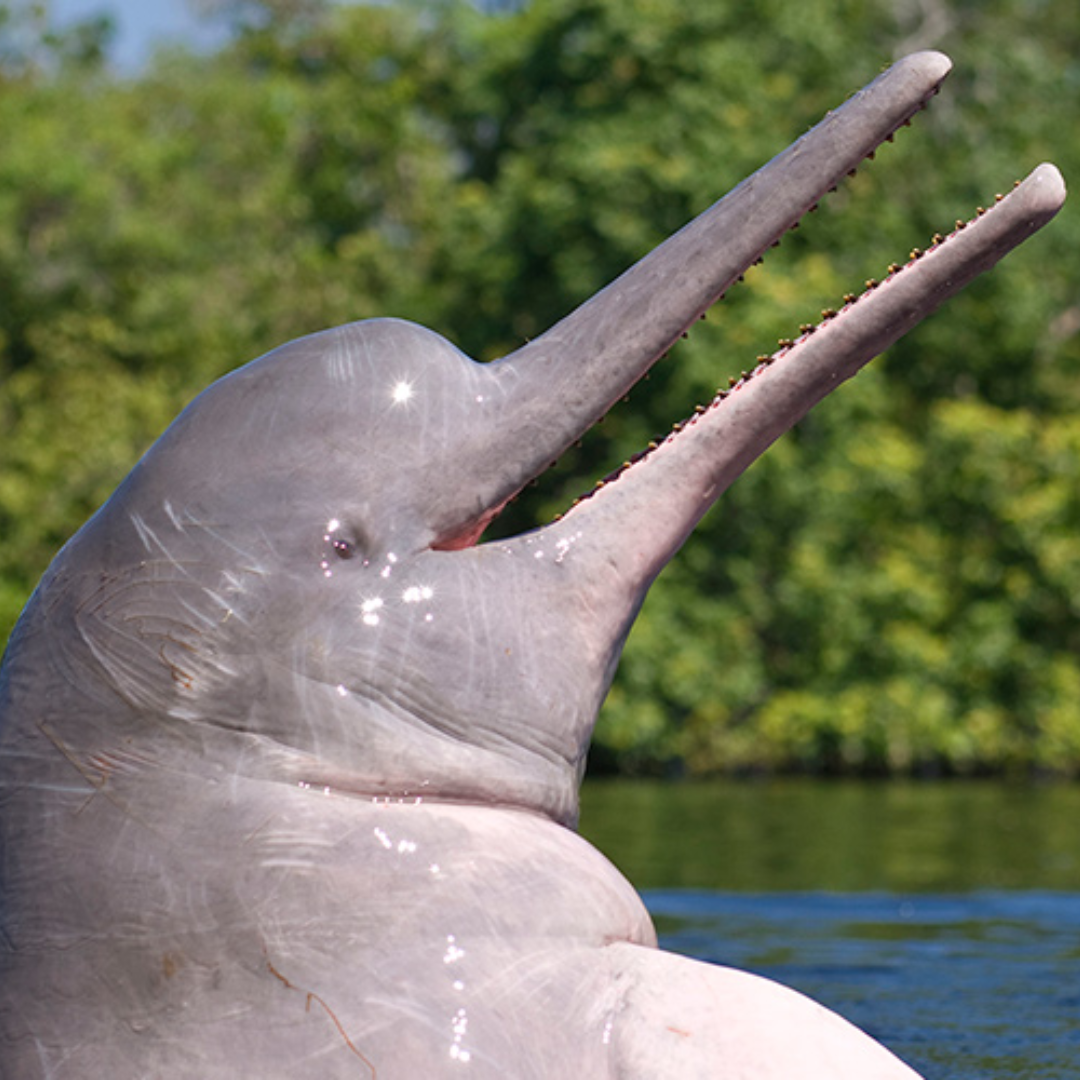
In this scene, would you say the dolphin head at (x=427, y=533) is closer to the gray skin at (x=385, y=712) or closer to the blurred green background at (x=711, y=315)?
the gray skin at (x=385, y=712)

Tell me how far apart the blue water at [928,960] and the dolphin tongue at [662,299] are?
102 inches

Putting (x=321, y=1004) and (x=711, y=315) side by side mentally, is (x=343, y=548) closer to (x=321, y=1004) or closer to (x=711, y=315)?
(x=321, y=1004)

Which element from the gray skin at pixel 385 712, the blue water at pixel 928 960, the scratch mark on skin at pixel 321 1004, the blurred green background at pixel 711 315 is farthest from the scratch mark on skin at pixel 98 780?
the blurred green background at pixel 711 315

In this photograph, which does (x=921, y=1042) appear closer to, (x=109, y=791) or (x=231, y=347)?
(x=109, y=791)

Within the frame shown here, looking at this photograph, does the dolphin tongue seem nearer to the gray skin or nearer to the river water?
the gray skin

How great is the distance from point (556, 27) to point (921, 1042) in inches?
1303

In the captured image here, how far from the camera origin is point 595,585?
3936 millimetres

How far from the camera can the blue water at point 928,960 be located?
6.48 metres

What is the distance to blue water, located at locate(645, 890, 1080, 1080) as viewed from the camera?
6479mm

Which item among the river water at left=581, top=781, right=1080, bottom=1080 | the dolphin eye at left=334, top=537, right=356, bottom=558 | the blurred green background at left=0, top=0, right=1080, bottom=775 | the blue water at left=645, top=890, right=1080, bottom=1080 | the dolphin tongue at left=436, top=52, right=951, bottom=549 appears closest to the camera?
the dolphin eye at left=334, top=537, right=356, bottom=558

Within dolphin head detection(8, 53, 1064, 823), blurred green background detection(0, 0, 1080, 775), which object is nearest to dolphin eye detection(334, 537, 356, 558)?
dolphin head detection(8, 53, 1064, 823)

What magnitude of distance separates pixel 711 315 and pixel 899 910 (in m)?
25.6

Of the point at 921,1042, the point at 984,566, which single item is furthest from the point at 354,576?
the point at 984,566

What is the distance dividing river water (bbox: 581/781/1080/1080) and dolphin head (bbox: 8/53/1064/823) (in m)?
2.51
